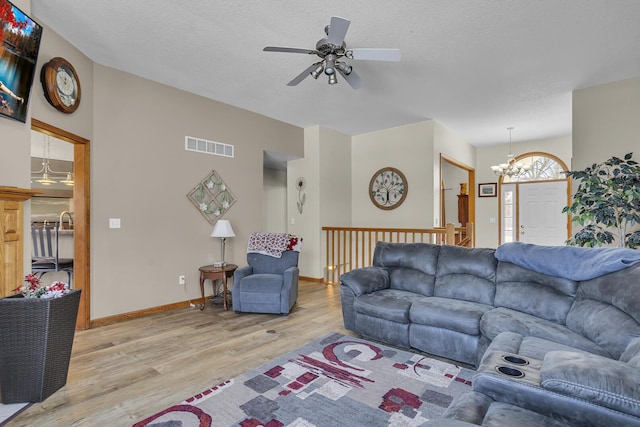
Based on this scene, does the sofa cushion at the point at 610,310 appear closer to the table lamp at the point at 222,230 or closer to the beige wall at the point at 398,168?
the beige wall at the point at 398,168

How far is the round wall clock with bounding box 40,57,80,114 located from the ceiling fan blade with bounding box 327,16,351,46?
2565mm

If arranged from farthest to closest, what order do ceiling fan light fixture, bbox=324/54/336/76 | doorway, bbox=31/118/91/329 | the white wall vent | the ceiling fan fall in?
the white wall vent
doorway, bbox=31/118/91/329
ceiling fan light fixture, bbox=324/54/336/76
the ceiling fan

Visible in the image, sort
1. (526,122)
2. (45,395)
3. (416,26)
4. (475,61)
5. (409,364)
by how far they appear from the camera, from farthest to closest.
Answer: (526,122), (475,61), (416,26), (409,364), (45,395)

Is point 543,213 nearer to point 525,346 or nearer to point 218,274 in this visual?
point 525,346

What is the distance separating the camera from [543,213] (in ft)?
22.4

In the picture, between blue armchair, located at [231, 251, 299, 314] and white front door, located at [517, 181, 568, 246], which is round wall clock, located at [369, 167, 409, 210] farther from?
white front door, located at [517, 181, 568, 246]

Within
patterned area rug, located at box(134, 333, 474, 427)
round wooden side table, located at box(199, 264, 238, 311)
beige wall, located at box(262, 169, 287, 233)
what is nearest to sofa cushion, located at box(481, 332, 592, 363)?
patterned area rug, located at box(134, 333, 474, 427)

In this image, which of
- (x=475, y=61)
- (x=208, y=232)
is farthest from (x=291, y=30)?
(x=208, y=232)

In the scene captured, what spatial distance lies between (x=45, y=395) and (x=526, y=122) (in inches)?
282

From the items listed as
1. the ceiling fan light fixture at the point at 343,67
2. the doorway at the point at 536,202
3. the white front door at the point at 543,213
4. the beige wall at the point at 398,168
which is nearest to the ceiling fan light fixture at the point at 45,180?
the beige wall at the point at 398,168

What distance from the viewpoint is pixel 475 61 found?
3434 millimetres

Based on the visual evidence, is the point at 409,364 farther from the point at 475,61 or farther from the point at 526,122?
the point at 526,122

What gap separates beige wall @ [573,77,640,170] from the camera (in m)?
3.86

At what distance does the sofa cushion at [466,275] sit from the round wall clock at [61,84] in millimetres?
4037
